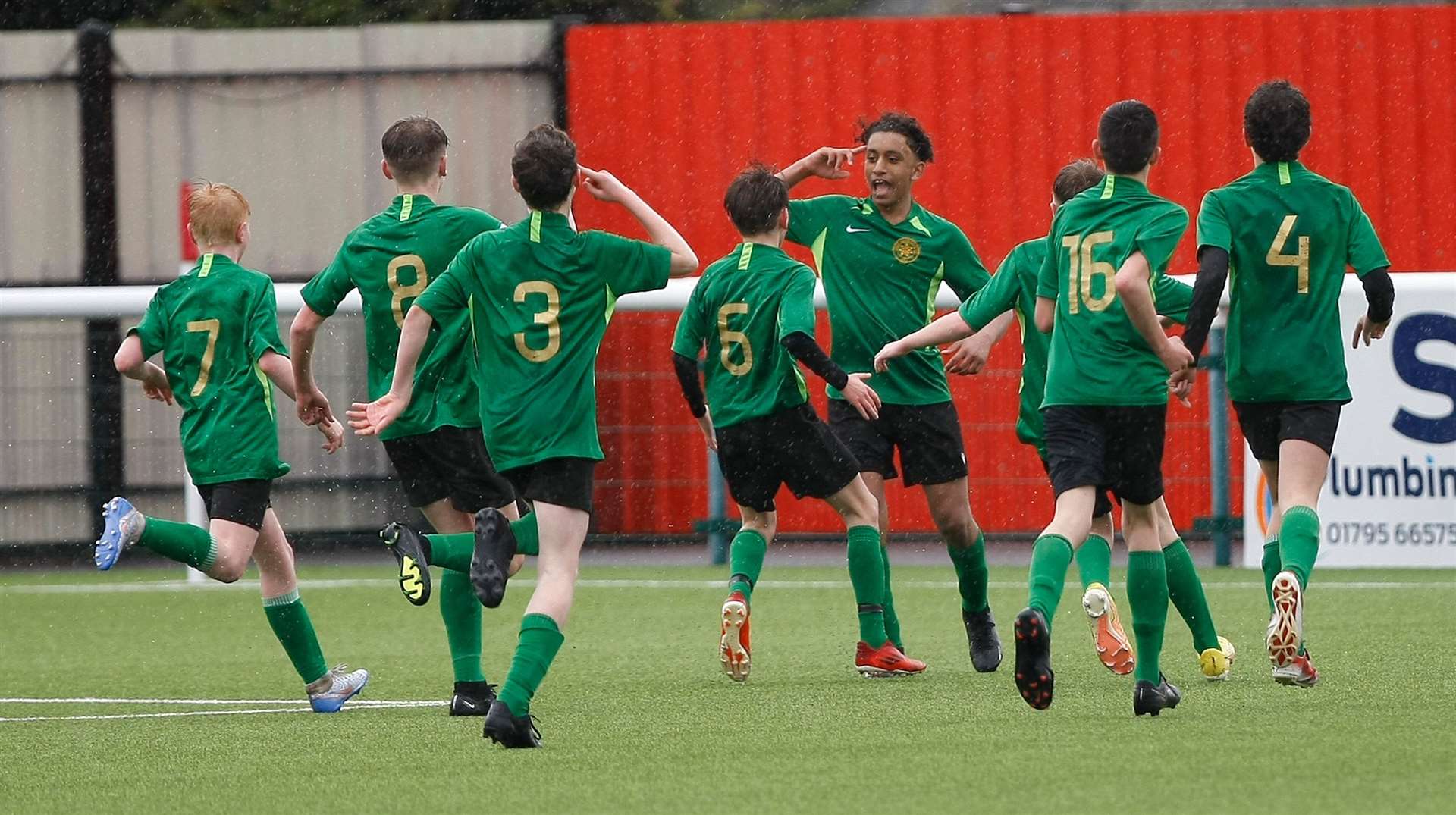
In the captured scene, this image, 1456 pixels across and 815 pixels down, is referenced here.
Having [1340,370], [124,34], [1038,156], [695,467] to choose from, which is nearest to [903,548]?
[695,467]

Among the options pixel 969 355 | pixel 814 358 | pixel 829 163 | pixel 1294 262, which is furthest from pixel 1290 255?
pixel 829 163

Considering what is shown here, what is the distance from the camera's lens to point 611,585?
464 inches

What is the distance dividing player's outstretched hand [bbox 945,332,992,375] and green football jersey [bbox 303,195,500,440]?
151 centimetres

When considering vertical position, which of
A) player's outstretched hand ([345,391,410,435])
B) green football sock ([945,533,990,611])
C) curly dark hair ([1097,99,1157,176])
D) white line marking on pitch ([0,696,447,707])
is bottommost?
white line marking on pitch ([0,696,447,707])

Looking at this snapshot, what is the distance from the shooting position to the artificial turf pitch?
4957 mm

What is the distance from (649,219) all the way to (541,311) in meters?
0.43

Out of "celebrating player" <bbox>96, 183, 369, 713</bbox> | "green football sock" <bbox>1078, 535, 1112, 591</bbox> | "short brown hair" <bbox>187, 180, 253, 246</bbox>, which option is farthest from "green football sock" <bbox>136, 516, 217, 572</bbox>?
"green football sock" <bbox>1078, 535, 1112, 591</bbox>

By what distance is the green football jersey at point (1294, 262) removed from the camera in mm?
6504

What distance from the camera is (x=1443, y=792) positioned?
4688 mm

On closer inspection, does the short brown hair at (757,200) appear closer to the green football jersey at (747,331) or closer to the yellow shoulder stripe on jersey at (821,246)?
the green football jersey at (747,331)

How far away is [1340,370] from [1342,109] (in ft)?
27.1

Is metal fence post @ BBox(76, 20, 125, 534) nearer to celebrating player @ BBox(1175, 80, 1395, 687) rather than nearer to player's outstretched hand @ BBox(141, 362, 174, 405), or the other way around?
player's outstretched hand @ BBox(141, 362, 174, 405)

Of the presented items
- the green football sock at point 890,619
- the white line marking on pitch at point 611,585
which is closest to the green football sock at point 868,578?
the green football sock at point 890,619

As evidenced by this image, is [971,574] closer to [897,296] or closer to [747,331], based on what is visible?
[897,296]
